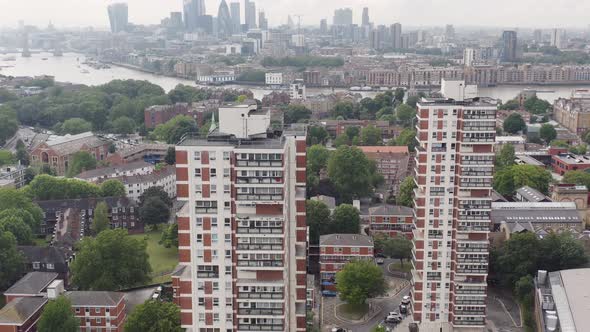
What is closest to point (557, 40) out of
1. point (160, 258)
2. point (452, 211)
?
point (160, 258)

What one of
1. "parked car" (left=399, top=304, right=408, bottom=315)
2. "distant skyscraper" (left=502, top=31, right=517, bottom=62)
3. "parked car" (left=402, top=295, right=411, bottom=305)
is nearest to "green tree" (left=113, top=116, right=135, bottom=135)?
"parked car" (left=402, top=295, right=411, bottom=305)

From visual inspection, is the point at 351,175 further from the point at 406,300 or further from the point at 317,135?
the point at 317,135

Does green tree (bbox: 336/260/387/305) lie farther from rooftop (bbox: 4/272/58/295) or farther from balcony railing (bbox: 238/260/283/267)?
rooftop (bbox: 4/272/58/295)

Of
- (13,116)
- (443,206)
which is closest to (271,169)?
(443,206)

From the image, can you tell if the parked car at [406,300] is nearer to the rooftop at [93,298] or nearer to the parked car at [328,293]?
the parked car at [328,293]

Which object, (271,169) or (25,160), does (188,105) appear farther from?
(271,169)

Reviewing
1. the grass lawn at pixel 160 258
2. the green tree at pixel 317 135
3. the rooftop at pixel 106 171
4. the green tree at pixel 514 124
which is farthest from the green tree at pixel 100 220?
the green tree at pixel 514 124
